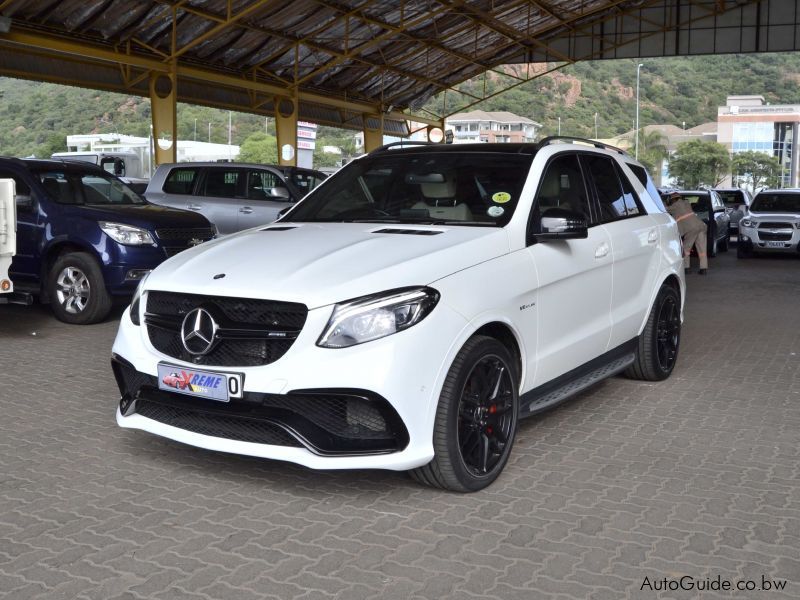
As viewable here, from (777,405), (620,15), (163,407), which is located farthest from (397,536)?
(620,15)

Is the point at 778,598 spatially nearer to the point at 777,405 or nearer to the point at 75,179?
the point at 777,405

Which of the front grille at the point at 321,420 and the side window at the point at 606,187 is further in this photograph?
the side window at the point at 606,187

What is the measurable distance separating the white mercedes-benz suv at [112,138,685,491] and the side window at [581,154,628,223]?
0.27 meters

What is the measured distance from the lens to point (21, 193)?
10250 millimetres

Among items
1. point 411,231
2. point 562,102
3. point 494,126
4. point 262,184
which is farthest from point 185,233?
point 494,126

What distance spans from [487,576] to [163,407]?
184 centimetres

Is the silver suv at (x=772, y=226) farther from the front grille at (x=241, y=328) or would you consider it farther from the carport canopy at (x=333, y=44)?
the front grille at (x=241, y=328)

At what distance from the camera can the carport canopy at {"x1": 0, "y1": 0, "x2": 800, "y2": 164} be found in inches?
844

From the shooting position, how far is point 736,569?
12.0 feet

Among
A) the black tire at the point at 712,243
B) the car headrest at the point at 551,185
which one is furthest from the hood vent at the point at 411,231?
the black tire at the point at 712,243

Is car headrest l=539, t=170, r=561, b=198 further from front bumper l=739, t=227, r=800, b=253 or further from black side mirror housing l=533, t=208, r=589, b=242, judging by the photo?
front bumper l=739, t=227, r=800, b=253

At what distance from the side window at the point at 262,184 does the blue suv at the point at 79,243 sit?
13.1 ft

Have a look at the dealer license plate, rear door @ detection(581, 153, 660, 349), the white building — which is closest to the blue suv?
rear door @ detection(581, 153, 660, 349)

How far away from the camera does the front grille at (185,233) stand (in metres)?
10.0
